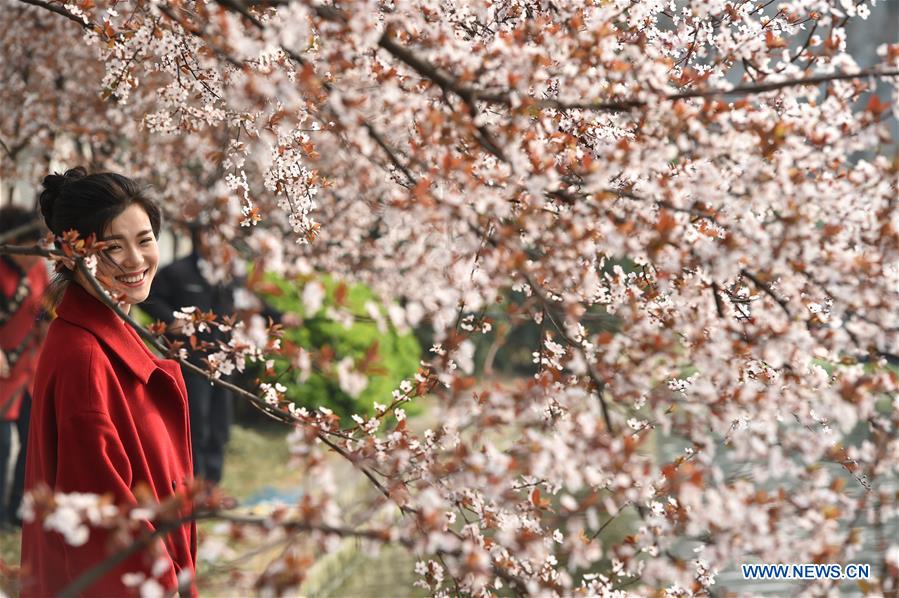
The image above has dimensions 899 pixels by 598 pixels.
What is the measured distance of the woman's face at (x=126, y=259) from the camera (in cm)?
278

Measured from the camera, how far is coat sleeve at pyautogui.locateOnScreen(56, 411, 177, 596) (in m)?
2.42

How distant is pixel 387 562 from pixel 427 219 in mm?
5994

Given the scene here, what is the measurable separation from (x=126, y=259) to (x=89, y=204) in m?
0.19

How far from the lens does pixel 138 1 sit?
10.0 feet

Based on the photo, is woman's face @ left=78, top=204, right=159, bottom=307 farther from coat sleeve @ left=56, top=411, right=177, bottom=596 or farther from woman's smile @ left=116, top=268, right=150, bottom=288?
coat sleeve @ left=56, top=411, right=177, bottom=596

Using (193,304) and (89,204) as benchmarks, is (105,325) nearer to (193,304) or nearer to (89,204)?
(89,204)

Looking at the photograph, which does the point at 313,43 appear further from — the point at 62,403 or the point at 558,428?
the point at 558,428

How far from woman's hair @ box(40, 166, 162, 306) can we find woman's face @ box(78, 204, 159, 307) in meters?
0.03

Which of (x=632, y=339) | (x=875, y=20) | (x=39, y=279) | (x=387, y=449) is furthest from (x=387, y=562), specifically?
(x=875, y=20)

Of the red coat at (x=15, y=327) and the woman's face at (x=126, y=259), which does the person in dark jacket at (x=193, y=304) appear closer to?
the red coat at (x=15, y=327)

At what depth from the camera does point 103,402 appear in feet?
8.32

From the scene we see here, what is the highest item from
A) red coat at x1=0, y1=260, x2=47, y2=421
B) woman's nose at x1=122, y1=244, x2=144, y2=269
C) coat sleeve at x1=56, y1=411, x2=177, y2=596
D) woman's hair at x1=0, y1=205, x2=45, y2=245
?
woman's hair at x1=0, y1=205, x2=45, y2=245

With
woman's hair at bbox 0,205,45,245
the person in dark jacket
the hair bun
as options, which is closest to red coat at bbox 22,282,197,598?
the hair bun

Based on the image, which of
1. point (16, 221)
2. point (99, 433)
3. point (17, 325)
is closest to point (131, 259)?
point (99, 433)
